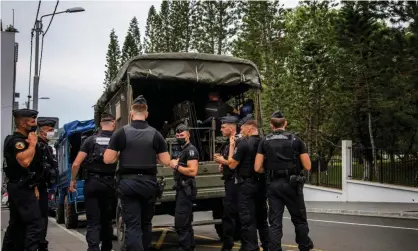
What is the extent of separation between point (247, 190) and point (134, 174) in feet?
6.25

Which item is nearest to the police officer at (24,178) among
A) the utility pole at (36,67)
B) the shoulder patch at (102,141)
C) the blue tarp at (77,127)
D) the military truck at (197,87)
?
the shoulder patch at (102,141)

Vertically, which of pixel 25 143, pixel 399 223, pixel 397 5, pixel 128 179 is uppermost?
pixel 397 5

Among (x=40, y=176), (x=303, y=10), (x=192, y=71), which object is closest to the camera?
(x=40, y=176)

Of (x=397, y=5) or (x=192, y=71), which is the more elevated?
(x=397, y=5)

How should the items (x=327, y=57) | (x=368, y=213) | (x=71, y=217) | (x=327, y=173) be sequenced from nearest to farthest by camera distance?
(x=71, y=217) → (x=368, y=213) → (x=327, y=173) → (x=327, y=57)

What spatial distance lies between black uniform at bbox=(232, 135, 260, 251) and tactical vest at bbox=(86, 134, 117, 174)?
1789 mm

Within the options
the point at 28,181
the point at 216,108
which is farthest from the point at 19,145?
the point at 216,108

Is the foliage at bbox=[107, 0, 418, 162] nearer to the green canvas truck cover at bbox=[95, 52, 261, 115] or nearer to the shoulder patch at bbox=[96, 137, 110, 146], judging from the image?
the green canvas truck cover at bbox=[95, 52, 261, 115]

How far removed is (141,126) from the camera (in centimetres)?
649

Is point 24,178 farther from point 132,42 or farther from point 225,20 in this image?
point 132,42

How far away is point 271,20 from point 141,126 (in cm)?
3273

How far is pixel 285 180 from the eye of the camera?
281 inches

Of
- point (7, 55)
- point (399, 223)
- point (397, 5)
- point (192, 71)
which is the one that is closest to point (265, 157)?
point (192, 71)

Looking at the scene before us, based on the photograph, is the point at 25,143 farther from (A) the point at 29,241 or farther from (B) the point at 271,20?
(B) the point at 271,20
